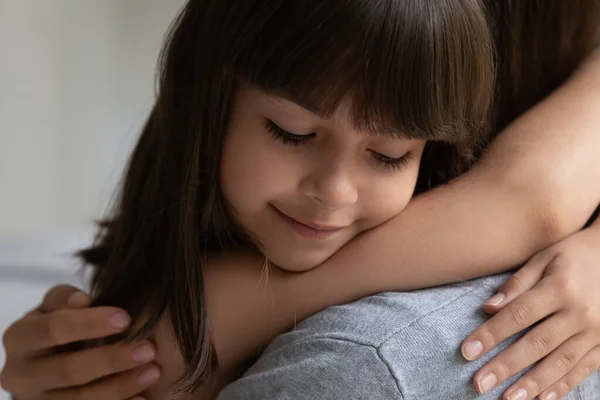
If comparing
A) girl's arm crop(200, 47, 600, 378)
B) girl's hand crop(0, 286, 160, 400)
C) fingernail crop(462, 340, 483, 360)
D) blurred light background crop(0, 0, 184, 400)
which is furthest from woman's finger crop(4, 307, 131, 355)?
blurred light background crop(0, 0, 184, 400)

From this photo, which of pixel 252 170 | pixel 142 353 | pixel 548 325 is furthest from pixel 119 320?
pixel 548 325

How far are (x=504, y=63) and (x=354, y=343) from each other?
49 cm

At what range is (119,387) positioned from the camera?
834mm

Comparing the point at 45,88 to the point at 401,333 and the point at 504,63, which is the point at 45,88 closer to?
the point at 504,63

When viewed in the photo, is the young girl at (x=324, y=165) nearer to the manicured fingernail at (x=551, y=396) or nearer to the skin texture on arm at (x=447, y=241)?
the skin texture on arm at (x=447, y=241)

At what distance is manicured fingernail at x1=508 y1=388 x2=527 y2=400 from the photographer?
0.70m

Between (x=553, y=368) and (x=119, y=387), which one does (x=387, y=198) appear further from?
(x=119, y=387)

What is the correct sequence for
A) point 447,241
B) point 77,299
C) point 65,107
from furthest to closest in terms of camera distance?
1. point 65,107
2. point 77,299
3. point 447,241

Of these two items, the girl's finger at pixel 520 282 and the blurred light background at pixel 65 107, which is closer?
the girl's finger at pixel 520 282

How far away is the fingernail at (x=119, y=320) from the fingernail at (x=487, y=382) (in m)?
0.39

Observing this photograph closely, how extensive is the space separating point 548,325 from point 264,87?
35 centimetres

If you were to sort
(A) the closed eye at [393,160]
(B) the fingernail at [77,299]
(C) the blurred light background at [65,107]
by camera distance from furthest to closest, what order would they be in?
(C) the blurred light background at [65,107]
(B) the fingernail at [77,299]
(A) the closed eye at [393,160]

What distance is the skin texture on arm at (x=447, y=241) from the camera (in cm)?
76

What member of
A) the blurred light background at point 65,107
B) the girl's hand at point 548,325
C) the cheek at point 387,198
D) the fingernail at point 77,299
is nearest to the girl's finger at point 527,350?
the girl's hand at point 548,325
